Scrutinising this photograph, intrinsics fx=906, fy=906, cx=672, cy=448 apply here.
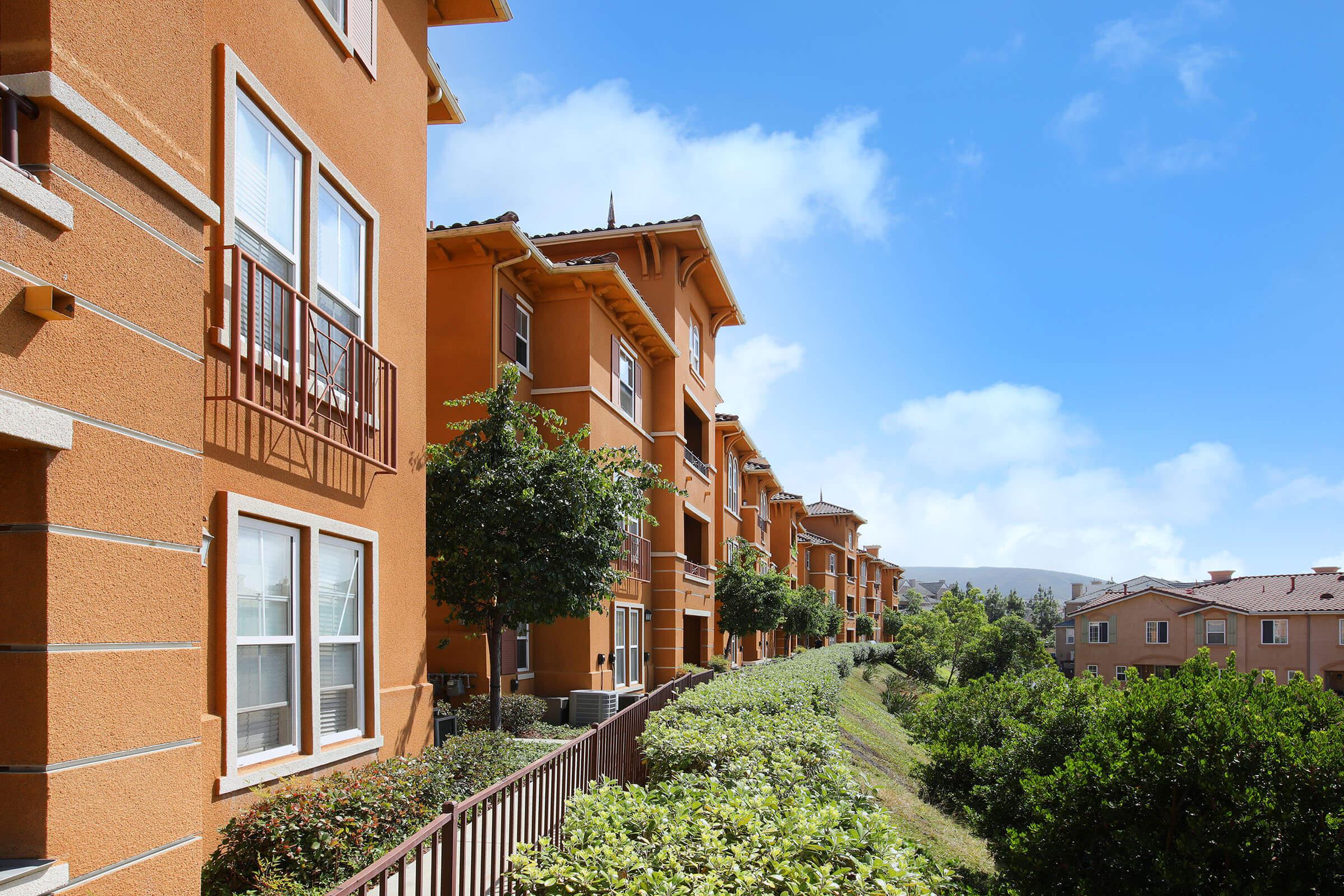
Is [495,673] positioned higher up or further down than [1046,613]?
higher up

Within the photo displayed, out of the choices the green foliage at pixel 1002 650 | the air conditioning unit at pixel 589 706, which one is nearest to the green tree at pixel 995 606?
the green foliage at pixel 1002 650

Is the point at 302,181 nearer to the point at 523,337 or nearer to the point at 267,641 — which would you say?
the point at 267,641

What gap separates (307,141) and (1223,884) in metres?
9.35

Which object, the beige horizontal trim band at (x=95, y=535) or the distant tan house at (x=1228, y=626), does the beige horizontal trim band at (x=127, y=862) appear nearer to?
the beige horizontal trim band at (x=95, y=535)

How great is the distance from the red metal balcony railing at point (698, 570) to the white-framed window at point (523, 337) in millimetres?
8560

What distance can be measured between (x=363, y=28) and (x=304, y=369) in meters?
3.98

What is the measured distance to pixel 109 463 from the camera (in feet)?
14.9

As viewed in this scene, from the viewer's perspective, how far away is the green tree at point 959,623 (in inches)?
2450

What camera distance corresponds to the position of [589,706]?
56.4ft

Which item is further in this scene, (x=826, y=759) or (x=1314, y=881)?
(x=826, y=759)

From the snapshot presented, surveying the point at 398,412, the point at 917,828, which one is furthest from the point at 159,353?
the point at 917,828

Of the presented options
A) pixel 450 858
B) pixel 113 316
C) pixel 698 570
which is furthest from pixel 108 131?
pixel 698 570

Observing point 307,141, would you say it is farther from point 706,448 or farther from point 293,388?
point 706,448

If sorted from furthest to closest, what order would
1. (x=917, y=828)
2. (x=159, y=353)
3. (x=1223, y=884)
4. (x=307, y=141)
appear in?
(x=917, y=828) < (x=307, y=141) < (x=1223, y=884) < (x=159, y=353)
